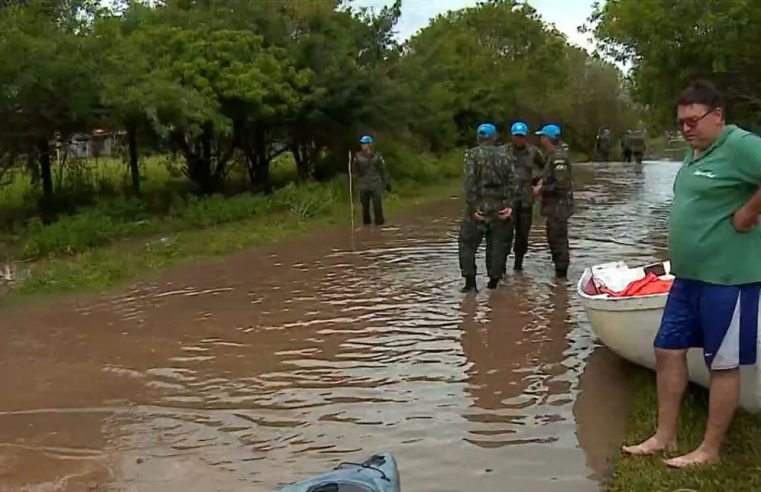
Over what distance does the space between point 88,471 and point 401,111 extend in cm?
1987

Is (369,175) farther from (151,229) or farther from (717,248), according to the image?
(717,248)

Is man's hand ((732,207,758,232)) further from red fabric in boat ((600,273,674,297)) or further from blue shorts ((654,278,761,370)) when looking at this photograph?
red fabric in boat ((600,273,674,297))

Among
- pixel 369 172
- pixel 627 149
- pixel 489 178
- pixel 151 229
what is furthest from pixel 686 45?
pixel 627 149

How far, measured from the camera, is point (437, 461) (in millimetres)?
5805

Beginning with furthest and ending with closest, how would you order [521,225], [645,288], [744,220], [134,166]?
[134,166] < [521,225] < [645,288] < [744,220]

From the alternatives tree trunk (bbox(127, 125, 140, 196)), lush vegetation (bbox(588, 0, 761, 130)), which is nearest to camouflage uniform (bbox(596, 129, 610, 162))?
lush vegetation (bbox(588, 0, 761, 130))

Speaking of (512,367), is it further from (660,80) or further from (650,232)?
(660,80)

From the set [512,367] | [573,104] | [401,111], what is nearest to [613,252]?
[512,367]

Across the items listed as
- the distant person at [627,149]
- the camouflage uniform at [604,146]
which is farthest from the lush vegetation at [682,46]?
the camouflage uniform at [604,146]

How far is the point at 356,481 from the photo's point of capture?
4.31 meters

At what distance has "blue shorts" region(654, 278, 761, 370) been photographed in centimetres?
489

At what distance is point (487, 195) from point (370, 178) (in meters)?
7.41

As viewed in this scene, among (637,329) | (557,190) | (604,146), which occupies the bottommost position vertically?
(637,329)

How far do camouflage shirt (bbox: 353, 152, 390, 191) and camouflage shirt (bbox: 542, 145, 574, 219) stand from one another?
22.5ft
